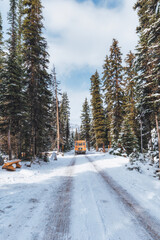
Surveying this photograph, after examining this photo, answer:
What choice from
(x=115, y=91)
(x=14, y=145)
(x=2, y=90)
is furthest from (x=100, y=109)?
(x=2, y=90)

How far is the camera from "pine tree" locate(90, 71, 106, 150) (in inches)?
987

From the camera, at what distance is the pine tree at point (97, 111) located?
2506 centimetres

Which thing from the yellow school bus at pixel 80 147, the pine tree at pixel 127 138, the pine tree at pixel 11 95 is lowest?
the yellow school bus at pixel 80 147

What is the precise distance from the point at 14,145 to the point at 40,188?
16.3 metres

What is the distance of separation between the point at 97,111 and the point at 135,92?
17.0 metres

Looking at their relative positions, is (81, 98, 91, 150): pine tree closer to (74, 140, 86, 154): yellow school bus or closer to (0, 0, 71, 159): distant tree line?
(74, 140, 86, 154): yellow school bus

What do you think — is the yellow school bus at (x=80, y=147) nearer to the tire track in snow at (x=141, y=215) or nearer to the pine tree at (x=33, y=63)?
the pine tree at (x=33, y=63)

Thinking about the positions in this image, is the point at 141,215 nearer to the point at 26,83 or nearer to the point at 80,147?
the point at 26,83

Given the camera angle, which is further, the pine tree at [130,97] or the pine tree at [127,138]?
the pine tree at [130,97]

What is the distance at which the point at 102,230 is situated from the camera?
8.13 feet

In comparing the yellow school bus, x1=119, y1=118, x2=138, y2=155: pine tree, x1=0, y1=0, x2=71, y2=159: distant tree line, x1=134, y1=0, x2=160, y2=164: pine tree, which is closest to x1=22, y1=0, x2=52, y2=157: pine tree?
x1=0, y1=0, x2=71, y2=159: distant tree line

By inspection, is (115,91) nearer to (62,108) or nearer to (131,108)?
(131,108)

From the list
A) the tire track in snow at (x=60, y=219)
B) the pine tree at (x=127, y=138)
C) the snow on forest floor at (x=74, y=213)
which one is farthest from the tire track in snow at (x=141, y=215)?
the pine tree at (x=127, y=138)

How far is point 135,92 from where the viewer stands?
33.2 feet
